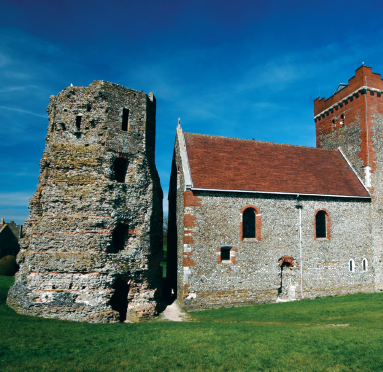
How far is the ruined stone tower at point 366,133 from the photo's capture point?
19812 mm

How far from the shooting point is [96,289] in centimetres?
1414

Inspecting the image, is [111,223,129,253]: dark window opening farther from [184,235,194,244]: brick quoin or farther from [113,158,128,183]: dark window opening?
[184,235,194,244]: brick quoin

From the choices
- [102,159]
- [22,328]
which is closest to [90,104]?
[102,159]

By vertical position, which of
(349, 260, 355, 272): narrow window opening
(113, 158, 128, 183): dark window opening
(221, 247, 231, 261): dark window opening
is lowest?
(349, 260, 355, 272): narrow window opening

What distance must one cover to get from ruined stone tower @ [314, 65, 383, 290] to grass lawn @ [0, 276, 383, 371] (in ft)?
27.1

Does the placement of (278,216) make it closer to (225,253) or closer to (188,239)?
(225,253)

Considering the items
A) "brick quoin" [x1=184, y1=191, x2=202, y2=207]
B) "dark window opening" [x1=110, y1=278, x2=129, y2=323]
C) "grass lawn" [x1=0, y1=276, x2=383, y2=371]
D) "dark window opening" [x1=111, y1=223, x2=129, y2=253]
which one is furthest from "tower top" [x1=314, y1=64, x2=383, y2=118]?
"dark window opening" [x1=110, y1=278, x2=129, y2=323]

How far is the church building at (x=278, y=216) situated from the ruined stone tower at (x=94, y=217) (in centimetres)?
237

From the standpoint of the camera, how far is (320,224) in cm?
1877

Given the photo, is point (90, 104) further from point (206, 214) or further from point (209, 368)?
point (209, 368)

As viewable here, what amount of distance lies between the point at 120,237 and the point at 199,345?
8358mm

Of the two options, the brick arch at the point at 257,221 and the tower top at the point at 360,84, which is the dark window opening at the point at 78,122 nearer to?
the brick arch at the point at 257,221

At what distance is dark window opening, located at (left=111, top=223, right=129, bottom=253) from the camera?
51.4 ft

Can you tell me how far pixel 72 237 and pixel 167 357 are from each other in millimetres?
8645
